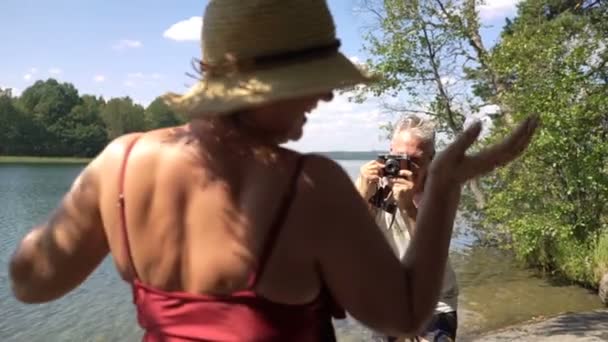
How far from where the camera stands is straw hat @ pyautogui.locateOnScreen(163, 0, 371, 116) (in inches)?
48.6

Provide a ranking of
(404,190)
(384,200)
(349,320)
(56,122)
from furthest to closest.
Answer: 1. (56,122)
2. (349,320)
3. (384,200)
4. (404,190)

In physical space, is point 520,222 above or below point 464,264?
above

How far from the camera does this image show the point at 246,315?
3.93 feet

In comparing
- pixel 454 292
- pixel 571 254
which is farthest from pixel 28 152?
pixel 454 292

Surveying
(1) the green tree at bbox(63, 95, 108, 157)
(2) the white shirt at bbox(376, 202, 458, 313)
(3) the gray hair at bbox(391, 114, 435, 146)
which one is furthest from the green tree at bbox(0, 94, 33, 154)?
(2) the white shirt at bbox(376, 202, 458, 313)

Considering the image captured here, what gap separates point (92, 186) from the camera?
4.46 feet

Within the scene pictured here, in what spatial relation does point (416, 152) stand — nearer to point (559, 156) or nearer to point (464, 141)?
point (464, 141)

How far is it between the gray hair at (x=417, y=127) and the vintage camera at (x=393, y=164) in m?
0.17

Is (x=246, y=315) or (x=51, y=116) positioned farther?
(x=51, y=116)

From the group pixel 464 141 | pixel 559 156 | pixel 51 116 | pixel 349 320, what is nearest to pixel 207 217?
pixel 464 141

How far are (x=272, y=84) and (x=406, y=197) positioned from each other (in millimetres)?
2635

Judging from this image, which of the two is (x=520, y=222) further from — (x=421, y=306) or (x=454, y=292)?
(x=421, y=306)

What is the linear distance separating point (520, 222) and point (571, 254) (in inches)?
58.9

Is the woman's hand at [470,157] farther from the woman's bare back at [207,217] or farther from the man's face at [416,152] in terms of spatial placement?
the man's face at [416,152]
